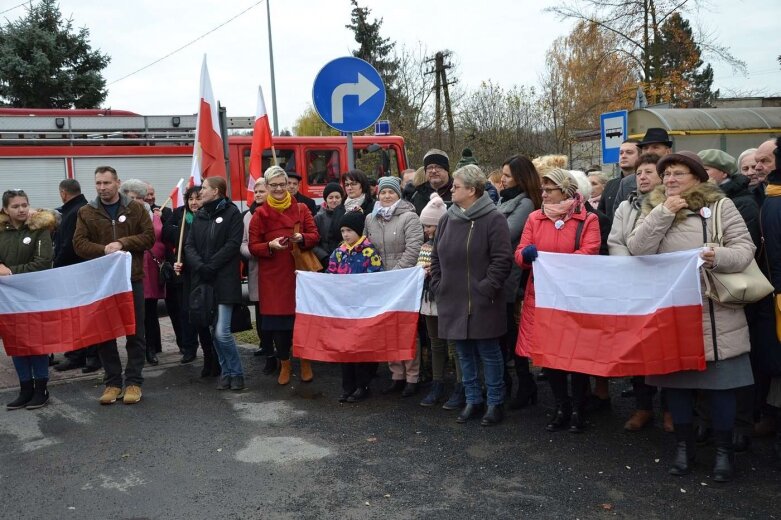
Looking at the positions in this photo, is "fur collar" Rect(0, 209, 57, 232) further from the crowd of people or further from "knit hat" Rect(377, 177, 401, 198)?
"knit hat" Rect(377, 177, 401, 198)

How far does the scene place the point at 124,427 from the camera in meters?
6.29

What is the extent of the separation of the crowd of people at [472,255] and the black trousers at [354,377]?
14 millimetres

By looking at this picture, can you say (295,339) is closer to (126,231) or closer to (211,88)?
(126,231)

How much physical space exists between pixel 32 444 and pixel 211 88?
437cm

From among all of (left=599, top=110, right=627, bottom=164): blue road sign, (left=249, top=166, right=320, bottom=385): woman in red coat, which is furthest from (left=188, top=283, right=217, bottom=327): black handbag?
(left=599, top=110, right=627, bottom=164): blue road sign

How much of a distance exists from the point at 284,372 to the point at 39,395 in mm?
2236

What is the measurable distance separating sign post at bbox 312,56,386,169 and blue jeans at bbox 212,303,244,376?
1.98 metres

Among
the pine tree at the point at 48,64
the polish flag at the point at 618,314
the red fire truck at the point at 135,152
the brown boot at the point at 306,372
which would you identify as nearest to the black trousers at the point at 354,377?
the brown boot at the point at 306,372

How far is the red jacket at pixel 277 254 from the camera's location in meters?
7.37

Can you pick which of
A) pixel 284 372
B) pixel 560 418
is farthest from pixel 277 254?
pixel 560 418

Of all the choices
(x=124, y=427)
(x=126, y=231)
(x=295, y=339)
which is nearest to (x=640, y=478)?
(x=295, y=339)

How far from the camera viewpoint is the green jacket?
720 centimetres

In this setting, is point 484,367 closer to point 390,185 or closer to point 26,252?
point 390,185

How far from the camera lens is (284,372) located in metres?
7.58
